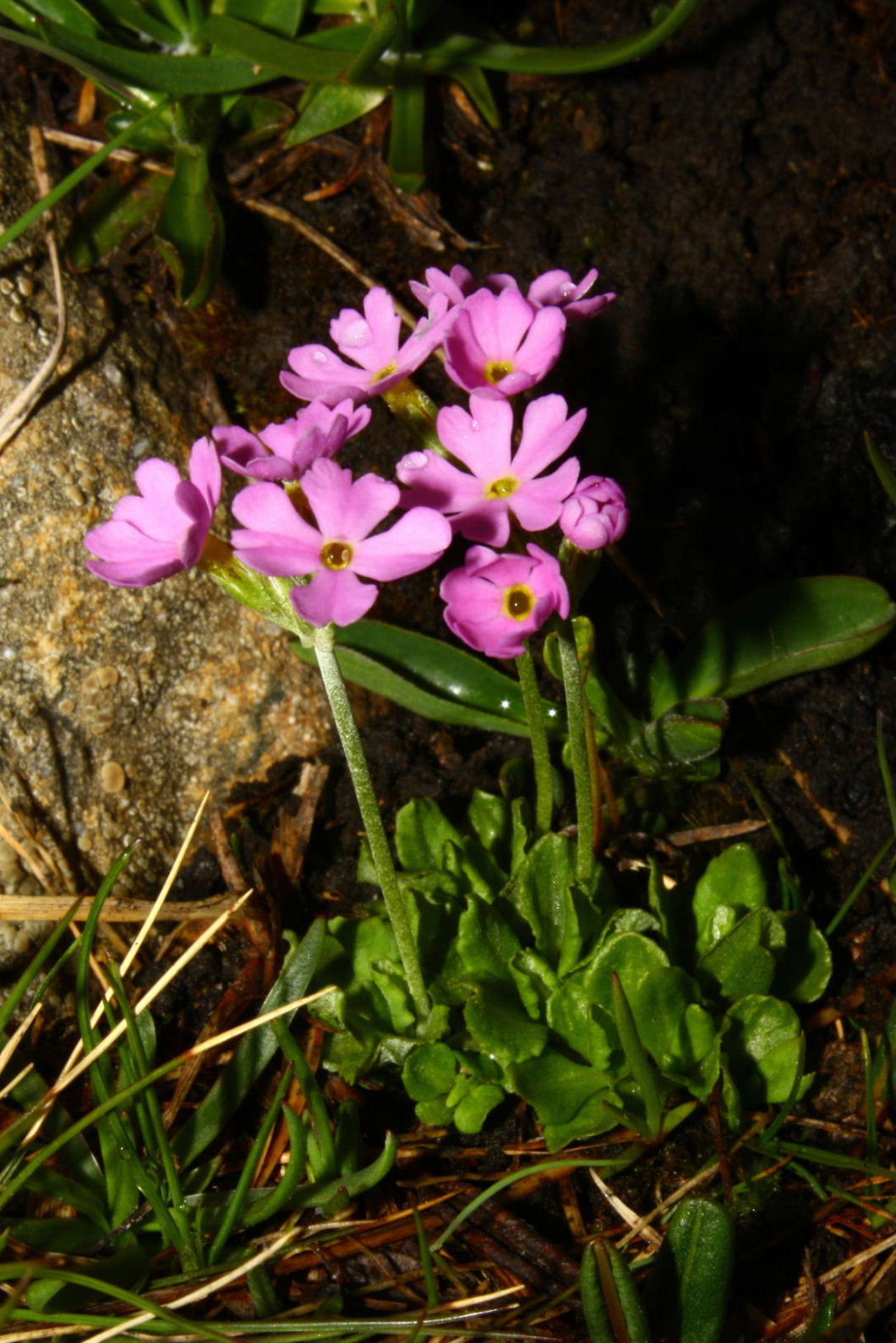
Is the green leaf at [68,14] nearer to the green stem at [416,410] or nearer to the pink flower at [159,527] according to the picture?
the green stem at [416,410]

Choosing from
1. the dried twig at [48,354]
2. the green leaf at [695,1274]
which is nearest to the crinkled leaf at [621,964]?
the green leaf at [695,1274]

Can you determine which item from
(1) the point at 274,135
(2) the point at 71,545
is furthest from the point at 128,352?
(1) the point at 274,135

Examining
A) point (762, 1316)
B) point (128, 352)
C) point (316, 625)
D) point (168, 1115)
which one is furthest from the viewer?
point (128, 352)

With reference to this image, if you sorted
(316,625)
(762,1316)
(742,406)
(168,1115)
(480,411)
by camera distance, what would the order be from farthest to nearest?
(742,406), (168,1115), (762,1316), (480,411), (316,625)

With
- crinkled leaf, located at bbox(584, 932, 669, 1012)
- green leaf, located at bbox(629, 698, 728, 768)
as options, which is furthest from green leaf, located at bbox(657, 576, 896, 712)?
crinkled leaf, located at bbox(584, 932, 669, 1012)

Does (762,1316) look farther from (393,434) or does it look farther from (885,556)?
(393,434)

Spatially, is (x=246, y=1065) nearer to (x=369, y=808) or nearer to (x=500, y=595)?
(x=369, y=808)

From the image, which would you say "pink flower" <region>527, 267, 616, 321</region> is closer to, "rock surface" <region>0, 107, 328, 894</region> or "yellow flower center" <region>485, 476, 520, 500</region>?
"yellow flower center" <region>485, 476, 520, 500</region>
